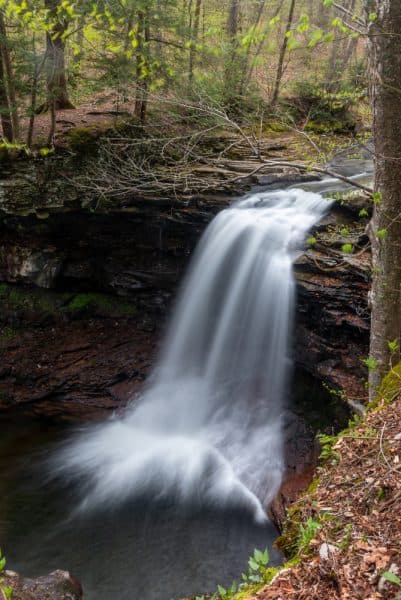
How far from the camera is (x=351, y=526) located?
2.28 meters

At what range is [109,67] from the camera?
9375mm

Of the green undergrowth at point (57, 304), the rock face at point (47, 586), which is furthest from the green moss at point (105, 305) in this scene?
the rock face at point (47, 586)

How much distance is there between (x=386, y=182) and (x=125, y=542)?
6035mm

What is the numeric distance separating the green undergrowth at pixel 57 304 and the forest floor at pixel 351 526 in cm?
872

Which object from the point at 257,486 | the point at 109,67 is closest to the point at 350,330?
the point at 257,486

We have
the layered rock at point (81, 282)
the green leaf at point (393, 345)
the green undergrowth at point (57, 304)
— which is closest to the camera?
the green leaf at point (393, 345)

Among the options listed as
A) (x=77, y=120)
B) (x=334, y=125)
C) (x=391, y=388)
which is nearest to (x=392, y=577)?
(x=391, y=388)

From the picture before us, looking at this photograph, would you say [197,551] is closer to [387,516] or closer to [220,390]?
[220,390]

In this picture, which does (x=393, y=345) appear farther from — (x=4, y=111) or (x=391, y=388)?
(x=4, y=111)

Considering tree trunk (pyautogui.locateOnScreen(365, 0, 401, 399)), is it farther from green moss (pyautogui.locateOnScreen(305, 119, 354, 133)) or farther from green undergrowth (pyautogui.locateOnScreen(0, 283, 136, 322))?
green moss (pyautogui.locateOnScreen(305, 119, 354, 133))

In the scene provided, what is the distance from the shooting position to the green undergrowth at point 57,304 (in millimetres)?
10938

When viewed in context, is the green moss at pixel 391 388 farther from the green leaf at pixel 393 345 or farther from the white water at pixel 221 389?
the white water at pixel 221 389

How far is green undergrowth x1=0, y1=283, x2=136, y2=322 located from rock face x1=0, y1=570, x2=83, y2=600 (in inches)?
272

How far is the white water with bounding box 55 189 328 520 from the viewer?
7.59 metres
